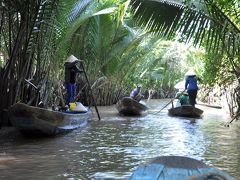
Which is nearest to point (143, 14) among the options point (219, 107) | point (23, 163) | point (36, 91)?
point (23, 163)

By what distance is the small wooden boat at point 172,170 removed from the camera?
3.69m

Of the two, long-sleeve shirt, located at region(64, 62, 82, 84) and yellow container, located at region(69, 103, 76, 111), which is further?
long-sleeve shirt, located at region(64, 62, 82, 84)

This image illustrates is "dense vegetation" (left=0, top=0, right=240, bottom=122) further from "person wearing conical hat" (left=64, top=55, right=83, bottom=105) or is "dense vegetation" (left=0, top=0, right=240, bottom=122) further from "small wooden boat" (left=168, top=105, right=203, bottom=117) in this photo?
"small wooden boat" (left=168, top=105, right=203, bottom=117)

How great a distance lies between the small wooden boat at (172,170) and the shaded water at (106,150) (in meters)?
2.51

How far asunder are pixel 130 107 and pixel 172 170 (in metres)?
14.6

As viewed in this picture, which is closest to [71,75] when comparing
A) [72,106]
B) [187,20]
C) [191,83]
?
[72,106]

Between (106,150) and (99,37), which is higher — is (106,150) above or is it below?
below

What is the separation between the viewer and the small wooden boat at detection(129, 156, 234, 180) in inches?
145

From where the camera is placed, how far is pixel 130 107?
18406 millimetres

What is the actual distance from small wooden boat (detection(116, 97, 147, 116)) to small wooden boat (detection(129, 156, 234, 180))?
1402 centimetres

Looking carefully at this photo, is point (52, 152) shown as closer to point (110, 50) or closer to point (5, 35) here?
point (5, 35)

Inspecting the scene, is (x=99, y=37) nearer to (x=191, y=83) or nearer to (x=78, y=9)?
(x=78, y=9)

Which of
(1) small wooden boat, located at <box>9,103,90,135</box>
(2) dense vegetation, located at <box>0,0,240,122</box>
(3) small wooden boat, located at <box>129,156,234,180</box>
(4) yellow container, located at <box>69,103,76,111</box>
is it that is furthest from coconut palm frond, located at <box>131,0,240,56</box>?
(4) yellow container, located at <box>69,103,76,111</box>

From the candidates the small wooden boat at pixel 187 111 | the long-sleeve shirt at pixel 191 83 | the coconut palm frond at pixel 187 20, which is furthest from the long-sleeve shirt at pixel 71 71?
the long-sleeve shirt at pixel 191 83
